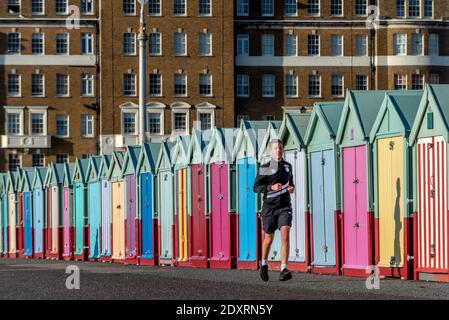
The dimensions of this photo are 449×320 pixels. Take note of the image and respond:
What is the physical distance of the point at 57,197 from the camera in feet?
189

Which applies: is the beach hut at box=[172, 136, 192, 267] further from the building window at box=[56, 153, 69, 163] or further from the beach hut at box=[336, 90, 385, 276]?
the building window at box=[56, 153, 69, 163]

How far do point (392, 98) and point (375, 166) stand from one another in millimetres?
1228

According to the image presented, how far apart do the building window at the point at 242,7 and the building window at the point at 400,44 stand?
12.0 metres

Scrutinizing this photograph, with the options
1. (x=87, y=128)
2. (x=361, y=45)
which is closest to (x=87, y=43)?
(x=87, y=128)

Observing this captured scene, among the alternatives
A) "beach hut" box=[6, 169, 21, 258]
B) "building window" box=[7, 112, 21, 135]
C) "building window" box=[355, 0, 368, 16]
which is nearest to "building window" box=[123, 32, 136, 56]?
"building window" box=[7, 112, 21, 135]

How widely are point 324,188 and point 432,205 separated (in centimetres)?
492

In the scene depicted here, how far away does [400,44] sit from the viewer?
409ft

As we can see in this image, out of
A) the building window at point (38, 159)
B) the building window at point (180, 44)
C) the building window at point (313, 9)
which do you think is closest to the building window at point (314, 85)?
the building window at point (313, 9)

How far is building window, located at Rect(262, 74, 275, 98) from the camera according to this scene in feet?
415

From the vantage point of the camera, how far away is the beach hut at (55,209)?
189 ft

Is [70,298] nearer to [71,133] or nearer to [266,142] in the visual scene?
[266,142]

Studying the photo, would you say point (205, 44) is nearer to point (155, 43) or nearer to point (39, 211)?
point (155, 43)

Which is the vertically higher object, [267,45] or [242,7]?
[242,7]

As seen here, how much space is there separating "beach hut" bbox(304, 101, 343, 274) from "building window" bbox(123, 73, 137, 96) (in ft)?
310
